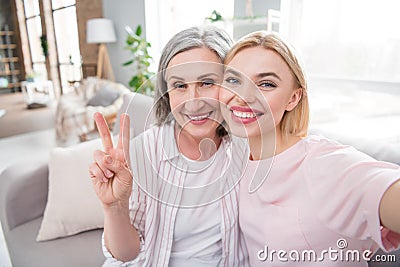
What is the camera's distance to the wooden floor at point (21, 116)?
357cm

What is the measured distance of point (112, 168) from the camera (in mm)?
435

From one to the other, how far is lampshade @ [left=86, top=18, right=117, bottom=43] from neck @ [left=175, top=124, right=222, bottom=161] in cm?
260

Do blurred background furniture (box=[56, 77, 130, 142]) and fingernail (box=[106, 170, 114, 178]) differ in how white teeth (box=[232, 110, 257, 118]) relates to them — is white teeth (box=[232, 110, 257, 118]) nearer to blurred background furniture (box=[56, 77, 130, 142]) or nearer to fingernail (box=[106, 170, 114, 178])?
fingernail (box=[106, 170, 114, 178])

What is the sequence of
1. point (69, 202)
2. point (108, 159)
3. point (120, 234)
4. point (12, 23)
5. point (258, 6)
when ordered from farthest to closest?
point (12, 23) < point (258, 6) < point (69, 202) < point (120, 234) < point (108, 159)

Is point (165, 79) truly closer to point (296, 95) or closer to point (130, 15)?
point (296, 95)

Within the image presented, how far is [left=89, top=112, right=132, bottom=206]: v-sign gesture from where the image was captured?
0.42m

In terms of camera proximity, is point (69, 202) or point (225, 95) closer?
point (225, 95)

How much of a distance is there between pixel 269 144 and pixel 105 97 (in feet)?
8.41

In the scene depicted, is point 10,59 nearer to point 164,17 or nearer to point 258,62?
point 164,17

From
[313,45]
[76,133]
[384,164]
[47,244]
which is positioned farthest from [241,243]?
[76,133]

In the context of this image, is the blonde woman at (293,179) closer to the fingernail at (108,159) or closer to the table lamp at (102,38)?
the fingernail at (108,159)

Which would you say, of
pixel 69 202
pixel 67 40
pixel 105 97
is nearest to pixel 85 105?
pixel 105 97

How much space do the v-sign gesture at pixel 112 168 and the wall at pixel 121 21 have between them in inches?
90.6

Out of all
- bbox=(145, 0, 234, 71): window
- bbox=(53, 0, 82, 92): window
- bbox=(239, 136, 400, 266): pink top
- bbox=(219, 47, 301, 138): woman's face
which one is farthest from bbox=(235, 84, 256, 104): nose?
bbox=(53, 0, 82, 92): window
